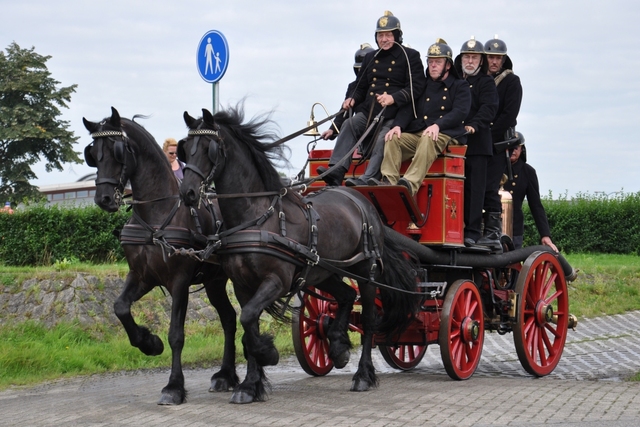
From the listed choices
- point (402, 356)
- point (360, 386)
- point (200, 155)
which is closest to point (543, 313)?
point (402, 356)

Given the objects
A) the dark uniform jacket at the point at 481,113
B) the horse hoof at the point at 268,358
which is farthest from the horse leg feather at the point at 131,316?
the dark uniform jacket at the point at 481,113

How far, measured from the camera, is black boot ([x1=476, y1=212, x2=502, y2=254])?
1000 cm

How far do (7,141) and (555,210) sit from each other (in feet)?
50.4

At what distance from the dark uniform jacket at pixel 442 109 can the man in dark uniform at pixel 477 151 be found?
0.27 metres

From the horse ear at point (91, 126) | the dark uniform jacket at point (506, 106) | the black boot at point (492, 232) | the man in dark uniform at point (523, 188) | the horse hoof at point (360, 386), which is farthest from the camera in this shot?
the man in dark uniform at point (523, 188)

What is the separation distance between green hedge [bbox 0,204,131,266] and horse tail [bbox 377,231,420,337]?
699 centimetres

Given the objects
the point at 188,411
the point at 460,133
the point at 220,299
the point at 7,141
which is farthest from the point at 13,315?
the point at 7,141

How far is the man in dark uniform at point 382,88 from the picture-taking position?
30.9 feet

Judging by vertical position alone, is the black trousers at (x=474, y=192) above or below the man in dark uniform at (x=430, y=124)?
below

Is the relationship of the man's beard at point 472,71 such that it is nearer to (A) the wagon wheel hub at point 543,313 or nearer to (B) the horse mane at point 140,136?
(A) the wagon wheel hub at point 543,313

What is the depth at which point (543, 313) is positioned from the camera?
10188 mm

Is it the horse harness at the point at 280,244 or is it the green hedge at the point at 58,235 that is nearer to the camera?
the horse harness at the point at 280,244

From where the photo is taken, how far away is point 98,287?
39.9 feet

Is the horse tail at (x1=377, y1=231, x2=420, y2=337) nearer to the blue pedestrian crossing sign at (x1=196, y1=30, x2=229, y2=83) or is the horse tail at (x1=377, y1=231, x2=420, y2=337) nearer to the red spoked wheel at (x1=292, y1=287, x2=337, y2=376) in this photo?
the red spoked wheel at (x1=292, y1=287, x2=337, y2=376)
